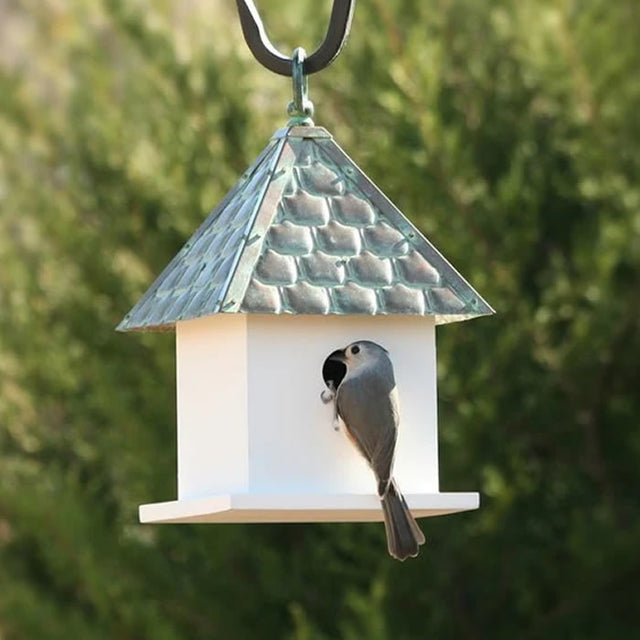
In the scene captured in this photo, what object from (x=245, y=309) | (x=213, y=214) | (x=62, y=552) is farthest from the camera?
(x=62, y=552)

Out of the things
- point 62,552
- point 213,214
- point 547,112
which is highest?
point 547,112

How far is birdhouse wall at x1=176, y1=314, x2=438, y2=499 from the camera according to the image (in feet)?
9.24

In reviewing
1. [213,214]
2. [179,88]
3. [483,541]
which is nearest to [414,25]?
[179,88]

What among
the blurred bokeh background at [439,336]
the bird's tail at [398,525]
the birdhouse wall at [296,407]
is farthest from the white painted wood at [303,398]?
the blurred bokeh background at [439,336]

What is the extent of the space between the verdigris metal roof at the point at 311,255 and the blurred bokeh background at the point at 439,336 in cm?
223

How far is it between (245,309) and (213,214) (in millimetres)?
456

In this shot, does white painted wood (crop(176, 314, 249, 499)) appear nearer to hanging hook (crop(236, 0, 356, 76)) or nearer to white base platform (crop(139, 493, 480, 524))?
white base platform (crop(139, 493, 480, 524))

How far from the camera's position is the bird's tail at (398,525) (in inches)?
106

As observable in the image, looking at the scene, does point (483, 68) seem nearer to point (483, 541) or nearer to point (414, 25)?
point (414, 25)

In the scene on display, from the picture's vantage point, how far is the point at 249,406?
2.81 meters

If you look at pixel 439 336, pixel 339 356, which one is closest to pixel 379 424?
pixel 339 356

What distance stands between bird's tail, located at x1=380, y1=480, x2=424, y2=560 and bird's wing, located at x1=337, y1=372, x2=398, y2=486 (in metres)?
0.03

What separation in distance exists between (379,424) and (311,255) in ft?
0.96

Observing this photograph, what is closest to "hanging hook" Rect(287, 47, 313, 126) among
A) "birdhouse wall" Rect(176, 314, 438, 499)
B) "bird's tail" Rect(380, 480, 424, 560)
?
"birdhouse wall" Rect(176, 314, 438, 499)
